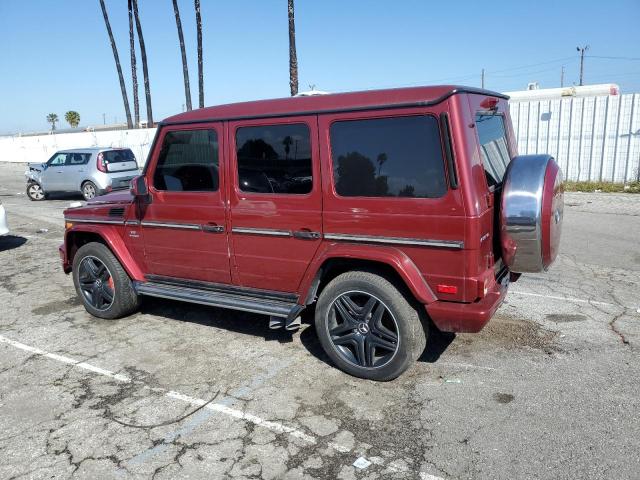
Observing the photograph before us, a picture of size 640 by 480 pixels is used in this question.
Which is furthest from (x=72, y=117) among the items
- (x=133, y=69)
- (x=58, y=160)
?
(x=58, y=160)

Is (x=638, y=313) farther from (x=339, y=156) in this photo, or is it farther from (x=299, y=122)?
(x=299, y=122)

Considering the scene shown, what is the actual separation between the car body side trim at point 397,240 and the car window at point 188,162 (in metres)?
1.26

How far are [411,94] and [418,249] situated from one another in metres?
1.06

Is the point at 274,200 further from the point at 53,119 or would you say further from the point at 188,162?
the point at 53,119

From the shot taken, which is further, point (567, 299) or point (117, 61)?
point (117, 61)

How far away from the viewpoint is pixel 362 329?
12.8ft

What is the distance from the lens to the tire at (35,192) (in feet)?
55.2

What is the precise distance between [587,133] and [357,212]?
1281 cm

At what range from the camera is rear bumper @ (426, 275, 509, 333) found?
137 inches

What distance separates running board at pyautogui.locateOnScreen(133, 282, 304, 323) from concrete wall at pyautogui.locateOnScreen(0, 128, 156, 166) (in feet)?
55.7

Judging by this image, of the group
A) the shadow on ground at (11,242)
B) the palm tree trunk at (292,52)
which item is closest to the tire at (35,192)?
the shadow on ground at (11,242)

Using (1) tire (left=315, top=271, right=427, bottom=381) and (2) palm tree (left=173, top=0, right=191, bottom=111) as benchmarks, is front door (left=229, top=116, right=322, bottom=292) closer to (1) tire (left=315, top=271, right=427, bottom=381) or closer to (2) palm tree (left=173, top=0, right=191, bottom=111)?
(1) tire (left=315, top=271, right=427, bottom=381)

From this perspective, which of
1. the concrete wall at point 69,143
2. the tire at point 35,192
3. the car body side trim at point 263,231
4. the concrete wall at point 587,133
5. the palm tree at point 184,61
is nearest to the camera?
the car body side trim at point 263,231

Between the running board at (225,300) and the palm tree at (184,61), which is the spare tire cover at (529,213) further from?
the palm tree at (184,61)
